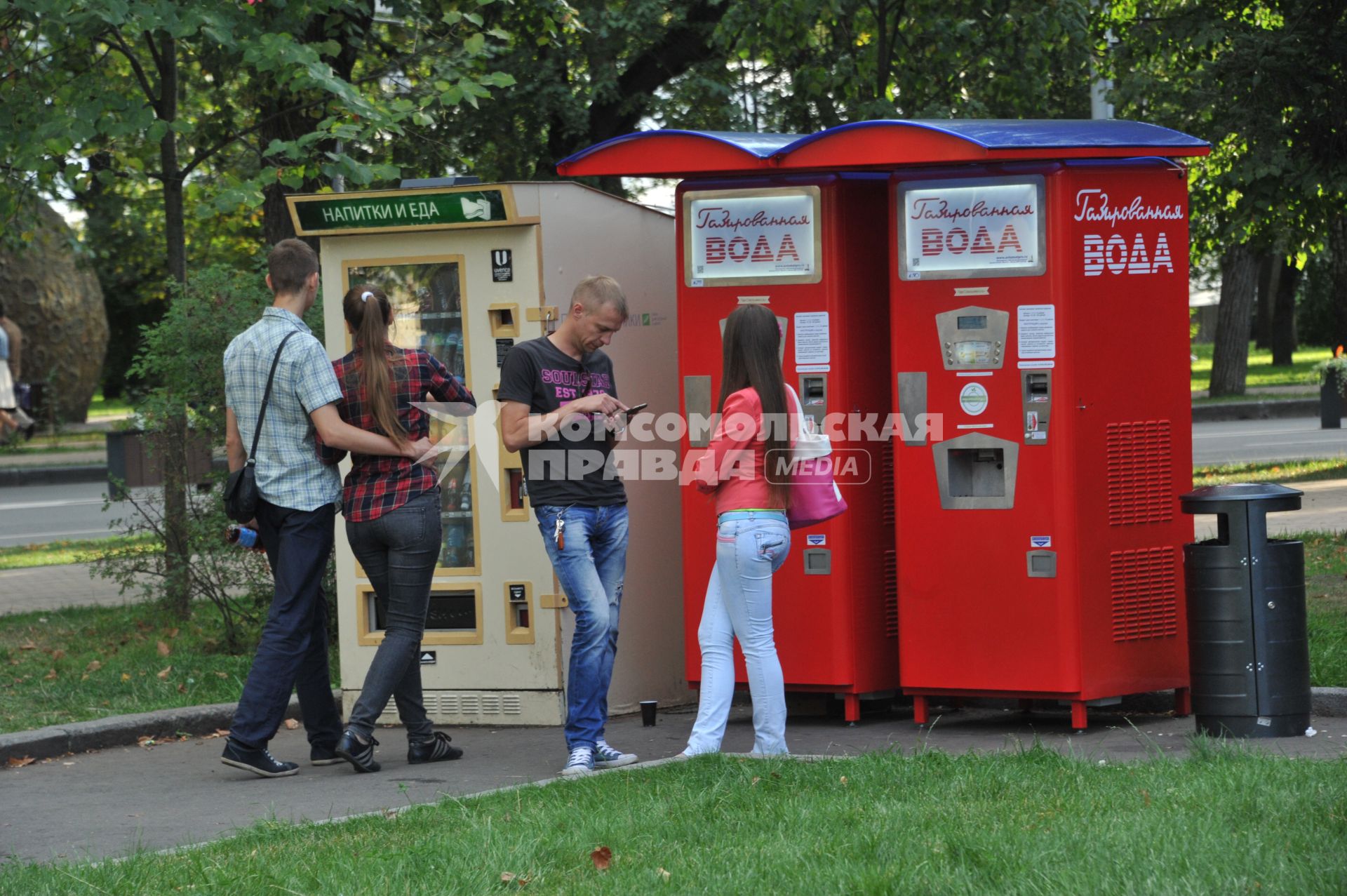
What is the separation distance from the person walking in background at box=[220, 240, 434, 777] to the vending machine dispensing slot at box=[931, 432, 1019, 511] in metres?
2.18

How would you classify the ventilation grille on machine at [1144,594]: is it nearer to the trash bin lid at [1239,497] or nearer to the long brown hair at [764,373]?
the trash bin lid at [1239,497]

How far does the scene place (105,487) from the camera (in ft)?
76.6

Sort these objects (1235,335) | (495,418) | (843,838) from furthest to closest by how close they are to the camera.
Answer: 1. (1235,335)
2. (495,418)
3. (843,838)

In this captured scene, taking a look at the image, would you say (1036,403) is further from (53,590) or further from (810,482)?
(53,590)

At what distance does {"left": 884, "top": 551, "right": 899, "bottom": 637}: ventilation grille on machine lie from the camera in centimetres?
716

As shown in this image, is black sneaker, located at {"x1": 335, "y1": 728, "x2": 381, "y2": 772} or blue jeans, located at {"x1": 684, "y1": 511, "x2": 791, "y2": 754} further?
black sneaker, located at {"x1": 335, "y1": 728, "x2": 381, "y2": 772}

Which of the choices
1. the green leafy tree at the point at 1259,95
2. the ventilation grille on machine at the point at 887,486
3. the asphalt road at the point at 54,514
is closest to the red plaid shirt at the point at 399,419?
the ventilation grille on machine at the point at 887,486

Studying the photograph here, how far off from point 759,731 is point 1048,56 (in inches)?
324

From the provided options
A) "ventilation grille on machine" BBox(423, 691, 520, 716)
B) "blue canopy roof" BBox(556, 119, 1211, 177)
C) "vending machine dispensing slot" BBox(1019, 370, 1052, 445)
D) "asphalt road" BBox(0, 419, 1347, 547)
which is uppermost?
"blue canopy roof" BBox(556, 119, 1211, 177)

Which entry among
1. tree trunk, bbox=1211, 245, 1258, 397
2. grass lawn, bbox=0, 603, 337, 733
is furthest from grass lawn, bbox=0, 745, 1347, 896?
tree trunk, bbox=1211, 245, 1258, 397

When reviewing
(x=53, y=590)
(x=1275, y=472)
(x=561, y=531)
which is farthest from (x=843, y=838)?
(x=1275, y=472)

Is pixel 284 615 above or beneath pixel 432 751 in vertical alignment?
above

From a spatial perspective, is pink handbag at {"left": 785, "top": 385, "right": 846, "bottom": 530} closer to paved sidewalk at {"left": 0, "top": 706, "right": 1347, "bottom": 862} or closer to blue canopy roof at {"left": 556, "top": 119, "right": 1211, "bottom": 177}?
paved sidewalk at {"left": 0, "top": 706, "right": 1347, "bottom": 862}

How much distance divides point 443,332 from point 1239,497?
3672mm
